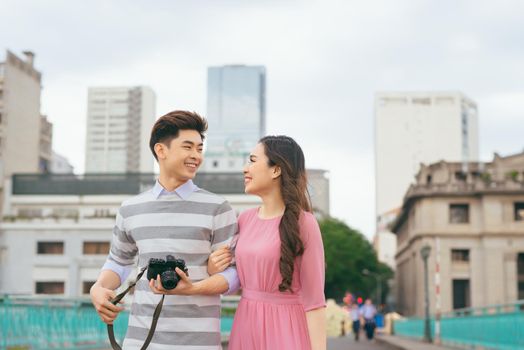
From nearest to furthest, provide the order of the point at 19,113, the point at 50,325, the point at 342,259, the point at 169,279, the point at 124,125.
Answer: the point at 169,279, the point at 50,325, the point at 19,113, the point at 342,259, the point at 124,125

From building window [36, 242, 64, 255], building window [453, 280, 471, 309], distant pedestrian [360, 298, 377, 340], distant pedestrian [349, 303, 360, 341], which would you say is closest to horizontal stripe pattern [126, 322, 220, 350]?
distant pedestrian [349, 303, 360, 341]

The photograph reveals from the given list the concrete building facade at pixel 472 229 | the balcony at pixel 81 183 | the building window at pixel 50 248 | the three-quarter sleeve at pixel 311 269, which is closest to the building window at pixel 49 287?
the building window at pixel 50 248

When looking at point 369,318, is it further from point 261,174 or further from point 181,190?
point 181,190

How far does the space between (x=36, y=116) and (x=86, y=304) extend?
164ft

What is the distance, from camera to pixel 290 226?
3793 millimetres

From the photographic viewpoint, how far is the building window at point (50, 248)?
51219 mm

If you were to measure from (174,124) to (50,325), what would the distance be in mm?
11780

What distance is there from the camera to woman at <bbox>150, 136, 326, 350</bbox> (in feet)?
12.4

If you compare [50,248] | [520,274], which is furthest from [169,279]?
[520,274]

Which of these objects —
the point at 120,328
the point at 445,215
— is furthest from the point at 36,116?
the point at 120,328

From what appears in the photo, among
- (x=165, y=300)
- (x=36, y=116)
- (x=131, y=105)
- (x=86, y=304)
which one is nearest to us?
(x=165, y=300)

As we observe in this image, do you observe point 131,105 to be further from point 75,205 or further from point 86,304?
point 86,304

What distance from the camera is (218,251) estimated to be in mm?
3779

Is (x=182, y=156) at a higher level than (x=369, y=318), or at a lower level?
higher
